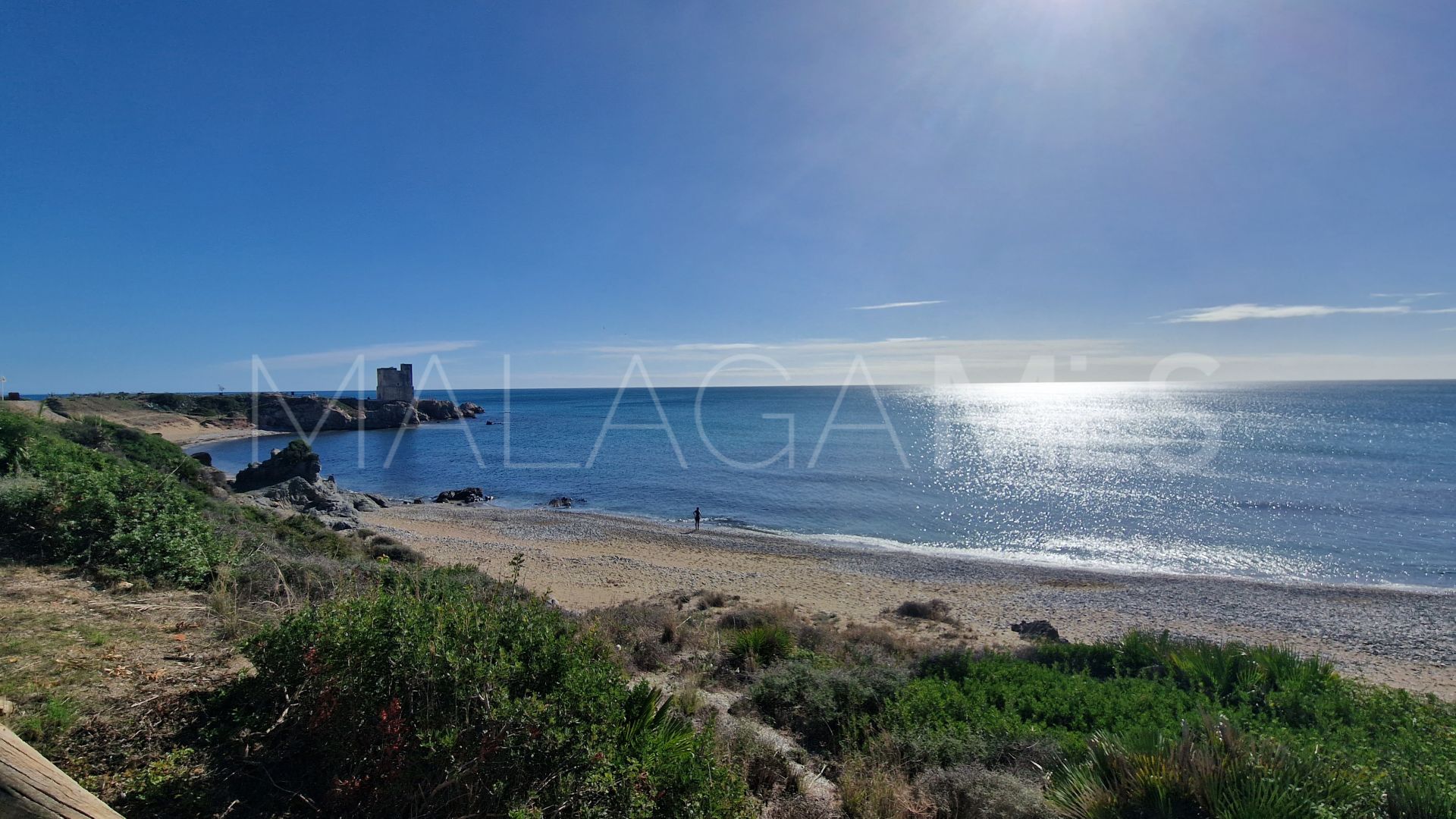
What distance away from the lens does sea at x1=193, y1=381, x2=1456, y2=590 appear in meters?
27.1

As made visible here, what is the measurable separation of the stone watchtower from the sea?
1976 centimetres

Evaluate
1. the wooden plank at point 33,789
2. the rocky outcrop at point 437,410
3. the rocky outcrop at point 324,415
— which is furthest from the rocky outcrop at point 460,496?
the rocky outcrop at point 437,410

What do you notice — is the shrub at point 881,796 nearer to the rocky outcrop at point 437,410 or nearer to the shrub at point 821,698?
the shrub at point 821,698

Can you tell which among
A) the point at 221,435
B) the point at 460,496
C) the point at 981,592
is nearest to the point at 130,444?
the point at 460,496

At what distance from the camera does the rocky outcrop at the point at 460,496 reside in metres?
39.0

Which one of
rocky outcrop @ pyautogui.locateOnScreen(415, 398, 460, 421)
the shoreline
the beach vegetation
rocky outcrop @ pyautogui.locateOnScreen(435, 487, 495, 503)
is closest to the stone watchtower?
rocky outcrop @ pyautogui.locateOnScreen(415, 398, 460, 421)

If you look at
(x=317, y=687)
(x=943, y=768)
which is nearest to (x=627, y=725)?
(x=317, y=687)

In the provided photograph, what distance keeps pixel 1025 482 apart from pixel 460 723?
47393 mm

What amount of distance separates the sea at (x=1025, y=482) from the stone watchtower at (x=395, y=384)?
1976cm

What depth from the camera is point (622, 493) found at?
41312 mm

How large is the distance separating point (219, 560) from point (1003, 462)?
56.7 meters

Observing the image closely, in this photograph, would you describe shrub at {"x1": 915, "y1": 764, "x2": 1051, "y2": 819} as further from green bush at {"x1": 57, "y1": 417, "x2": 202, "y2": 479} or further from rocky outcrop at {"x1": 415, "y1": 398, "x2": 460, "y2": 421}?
rocky outcrop at {"x1": 415, "y1": 398, "x2": 460, "y2": 421}

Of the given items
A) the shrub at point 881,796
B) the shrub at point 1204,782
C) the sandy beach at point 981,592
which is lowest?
the sandy beach at point 981,592

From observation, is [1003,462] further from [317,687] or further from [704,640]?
[317,687]
